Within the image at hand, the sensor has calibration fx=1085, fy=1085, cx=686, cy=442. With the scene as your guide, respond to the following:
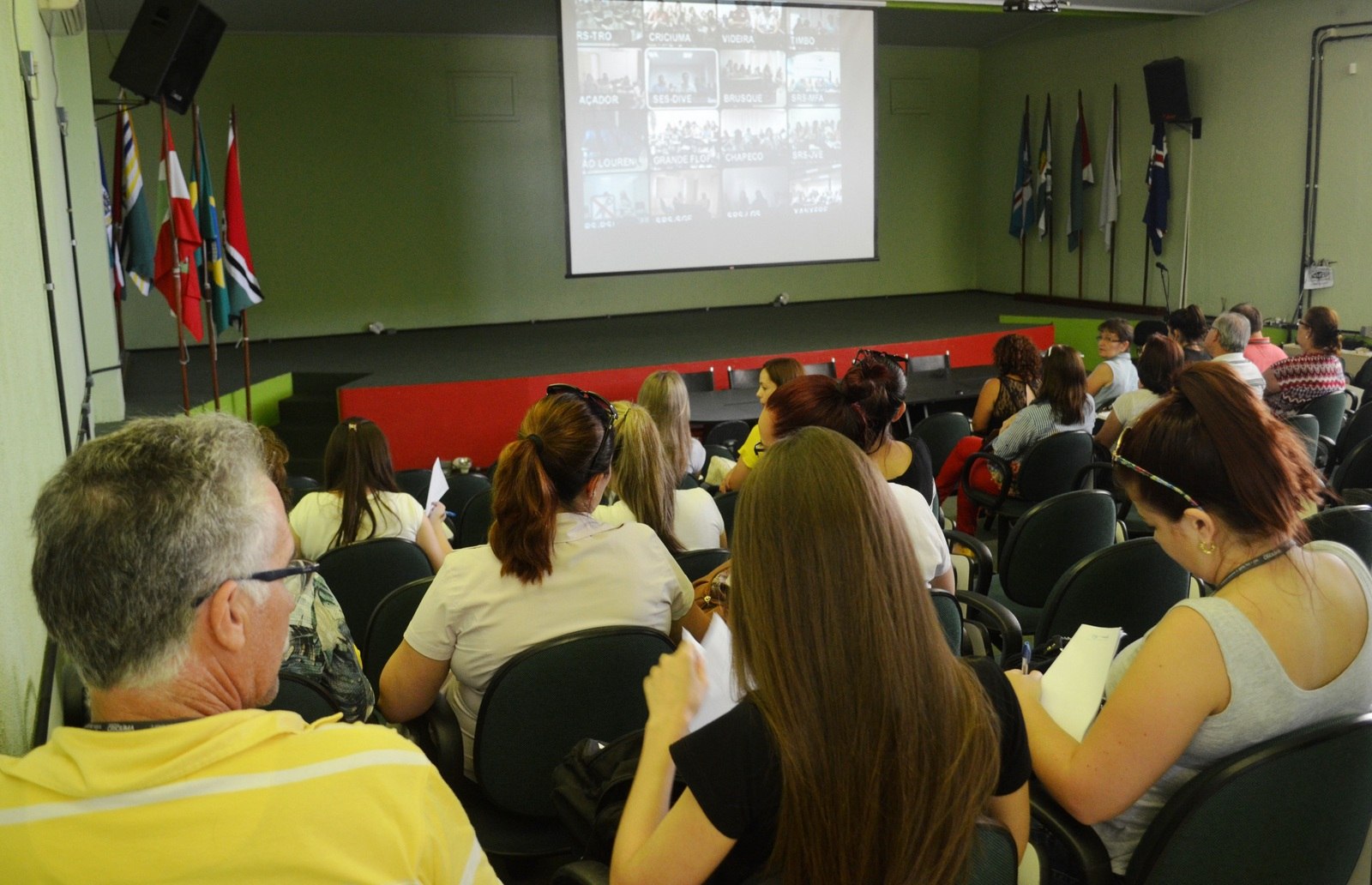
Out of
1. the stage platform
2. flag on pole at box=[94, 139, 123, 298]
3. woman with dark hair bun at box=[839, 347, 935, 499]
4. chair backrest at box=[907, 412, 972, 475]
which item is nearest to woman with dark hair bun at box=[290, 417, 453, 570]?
woman with dark hair bun at box=[839, 347, 935, 499]

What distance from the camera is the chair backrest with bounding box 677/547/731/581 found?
261cm

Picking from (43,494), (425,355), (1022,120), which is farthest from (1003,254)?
(43,494)

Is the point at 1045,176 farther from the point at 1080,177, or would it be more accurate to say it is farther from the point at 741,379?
the point at 741,379

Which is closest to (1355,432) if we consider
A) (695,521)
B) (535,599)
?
(695,521)

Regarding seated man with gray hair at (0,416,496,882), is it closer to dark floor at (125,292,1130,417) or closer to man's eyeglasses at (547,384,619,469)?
man's eyeglasses at (547,384,619,469)

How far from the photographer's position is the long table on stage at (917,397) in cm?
654

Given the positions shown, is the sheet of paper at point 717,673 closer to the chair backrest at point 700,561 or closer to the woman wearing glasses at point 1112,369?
the chair backrest at point 700,561

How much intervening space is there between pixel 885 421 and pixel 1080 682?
1556 millimetres

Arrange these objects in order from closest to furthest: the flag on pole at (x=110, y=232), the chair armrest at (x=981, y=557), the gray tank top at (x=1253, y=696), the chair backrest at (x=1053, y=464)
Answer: the gray tank top at (x=1253, y=696), the chair armrest at (x=981, y=557), the chair backrest at (x=1053, y=464), the flag on pole at (x=110, y=232)

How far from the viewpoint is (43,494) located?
3.56 feet

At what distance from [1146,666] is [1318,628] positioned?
275 mm

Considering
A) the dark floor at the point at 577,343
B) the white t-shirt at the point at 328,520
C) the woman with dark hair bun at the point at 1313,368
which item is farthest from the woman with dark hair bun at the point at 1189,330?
the white t-shirt at the point at 328,520

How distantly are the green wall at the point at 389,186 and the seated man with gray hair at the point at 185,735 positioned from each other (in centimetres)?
972

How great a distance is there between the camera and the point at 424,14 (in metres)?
10.2
